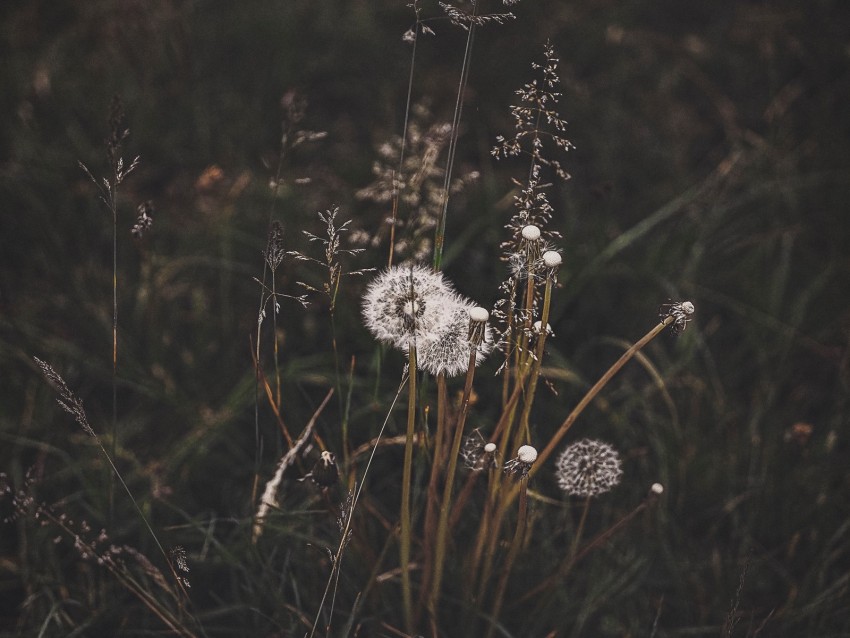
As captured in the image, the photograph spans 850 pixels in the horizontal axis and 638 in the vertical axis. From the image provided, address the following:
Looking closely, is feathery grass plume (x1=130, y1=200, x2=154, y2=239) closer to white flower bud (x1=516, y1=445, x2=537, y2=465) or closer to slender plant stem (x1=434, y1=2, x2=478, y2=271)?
slender plant stem (x1=434, y1=2, x2=478, y2=271)

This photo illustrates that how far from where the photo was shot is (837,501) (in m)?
1.55

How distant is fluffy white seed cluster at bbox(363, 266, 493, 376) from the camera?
971 mm

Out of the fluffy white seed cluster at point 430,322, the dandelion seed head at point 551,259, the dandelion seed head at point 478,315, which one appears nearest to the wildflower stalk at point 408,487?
the fluffy white seed cluster at point 430,322

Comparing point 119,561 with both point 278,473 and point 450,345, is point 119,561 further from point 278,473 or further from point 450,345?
point 450,345

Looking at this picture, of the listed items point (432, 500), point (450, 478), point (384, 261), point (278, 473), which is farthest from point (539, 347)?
point (384, 261)

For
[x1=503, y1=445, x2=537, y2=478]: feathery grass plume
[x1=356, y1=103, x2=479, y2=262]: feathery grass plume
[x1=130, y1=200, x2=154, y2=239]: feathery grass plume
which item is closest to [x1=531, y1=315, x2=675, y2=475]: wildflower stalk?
[x1=503, y1=445, x2=537, y2=478]: feathery grass plume

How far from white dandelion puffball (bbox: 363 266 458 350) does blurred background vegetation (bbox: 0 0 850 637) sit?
8.6 inches

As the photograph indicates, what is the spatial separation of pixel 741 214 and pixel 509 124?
3.13ft

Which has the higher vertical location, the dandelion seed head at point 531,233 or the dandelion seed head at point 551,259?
the dandelion seed head at point 531,233

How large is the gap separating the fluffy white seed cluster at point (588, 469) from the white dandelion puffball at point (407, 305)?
1.22ft

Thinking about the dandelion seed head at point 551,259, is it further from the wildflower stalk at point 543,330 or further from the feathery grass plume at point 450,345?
the feathery grass plume at point 450,345

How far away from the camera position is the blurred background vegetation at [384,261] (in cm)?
150

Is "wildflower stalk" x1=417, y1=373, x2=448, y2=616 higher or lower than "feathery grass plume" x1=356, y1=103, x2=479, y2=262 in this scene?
lower

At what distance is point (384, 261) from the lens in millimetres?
2039
